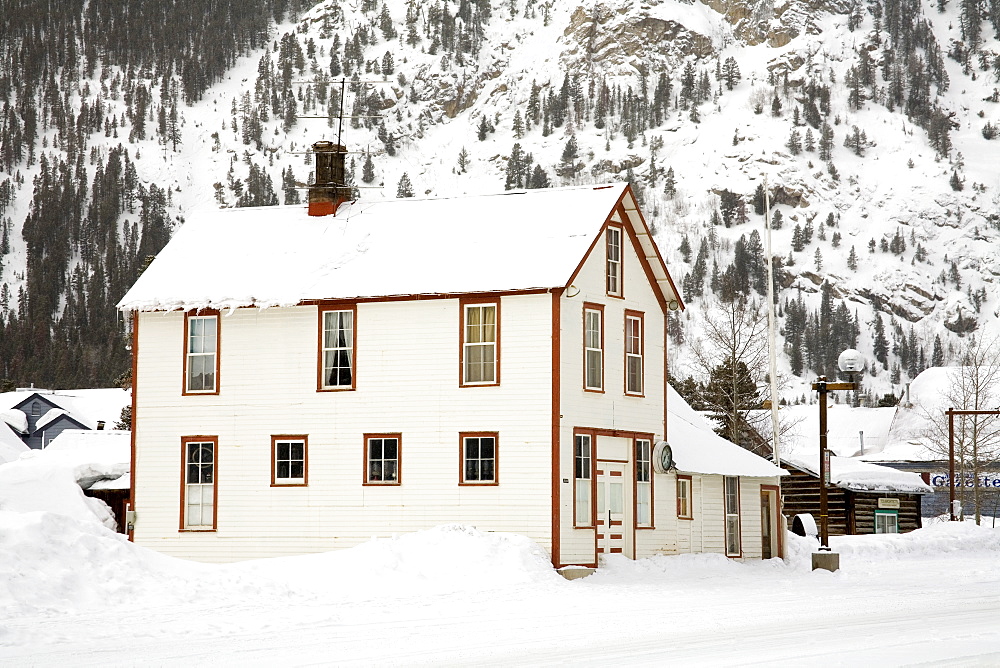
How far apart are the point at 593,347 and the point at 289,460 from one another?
7641 millimetres

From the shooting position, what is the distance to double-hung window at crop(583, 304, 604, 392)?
32781 millimetres

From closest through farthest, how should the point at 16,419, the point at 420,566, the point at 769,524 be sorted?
the point at 420,566 < the point at 769,524 < the point at 16,419

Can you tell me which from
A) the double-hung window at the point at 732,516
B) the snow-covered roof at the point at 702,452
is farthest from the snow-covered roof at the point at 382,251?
the double-hung window at the point at 732,516

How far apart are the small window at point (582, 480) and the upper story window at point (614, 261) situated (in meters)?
3.92

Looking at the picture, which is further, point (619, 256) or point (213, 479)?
point (619, 256)

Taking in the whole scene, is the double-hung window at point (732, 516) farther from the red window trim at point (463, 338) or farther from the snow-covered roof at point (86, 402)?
the snow-covered roof at point (86, 402)

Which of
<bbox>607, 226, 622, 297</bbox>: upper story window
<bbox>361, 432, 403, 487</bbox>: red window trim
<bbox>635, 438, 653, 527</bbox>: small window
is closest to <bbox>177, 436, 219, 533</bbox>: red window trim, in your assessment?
<bbox>361, 432, 403, 487</bbox>: red window trim

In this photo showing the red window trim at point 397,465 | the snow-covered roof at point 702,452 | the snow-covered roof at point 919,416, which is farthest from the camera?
the snow-covered roof at point 919,416

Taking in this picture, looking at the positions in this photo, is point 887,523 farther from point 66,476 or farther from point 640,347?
point 66,476

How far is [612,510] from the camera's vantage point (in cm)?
3341

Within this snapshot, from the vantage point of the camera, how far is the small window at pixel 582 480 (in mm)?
31922

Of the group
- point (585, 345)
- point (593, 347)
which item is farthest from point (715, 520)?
point (585, 345)

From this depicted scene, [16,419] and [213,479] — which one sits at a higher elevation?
[16,419]

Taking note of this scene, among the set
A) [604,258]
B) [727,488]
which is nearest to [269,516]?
[604,258]
